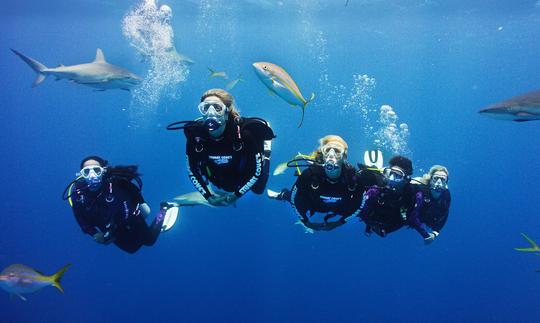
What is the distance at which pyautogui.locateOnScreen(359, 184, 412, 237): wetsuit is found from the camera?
577cm

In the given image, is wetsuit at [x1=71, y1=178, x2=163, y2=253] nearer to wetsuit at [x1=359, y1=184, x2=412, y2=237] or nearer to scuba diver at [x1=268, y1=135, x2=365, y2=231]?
scuba diver at [x1=268, y1=135, x2=365, y2=231]

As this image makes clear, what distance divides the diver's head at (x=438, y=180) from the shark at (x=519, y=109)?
1.51 metres

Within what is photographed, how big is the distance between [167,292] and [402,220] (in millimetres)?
16726

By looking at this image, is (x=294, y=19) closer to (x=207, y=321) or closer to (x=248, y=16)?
(x=248, y=16)

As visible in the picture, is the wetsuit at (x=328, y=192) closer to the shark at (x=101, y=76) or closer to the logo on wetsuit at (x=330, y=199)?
the logo on wetsuit at (x=330, y=199)

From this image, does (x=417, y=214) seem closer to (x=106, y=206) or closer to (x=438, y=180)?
(x=438, y=180)

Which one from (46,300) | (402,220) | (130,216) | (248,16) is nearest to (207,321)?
(46,300)

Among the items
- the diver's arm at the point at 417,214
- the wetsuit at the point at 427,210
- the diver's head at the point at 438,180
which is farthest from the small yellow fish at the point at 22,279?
the diver's head at the point at 438,180

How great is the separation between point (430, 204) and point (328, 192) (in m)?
2.78

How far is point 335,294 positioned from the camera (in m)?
18.8

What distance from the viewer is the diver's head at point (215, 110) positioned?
4340 millimetres

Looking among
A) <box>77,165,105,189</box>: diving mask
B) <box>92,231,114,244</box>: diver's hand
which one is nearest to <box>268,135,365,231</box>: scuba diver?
<box>77,165,105,189</box>: diving mask

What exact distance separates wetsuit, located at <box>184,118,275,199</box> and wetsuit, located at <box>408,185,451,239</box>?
3.22 m

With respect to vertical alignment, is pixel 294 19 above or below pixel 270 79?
above
